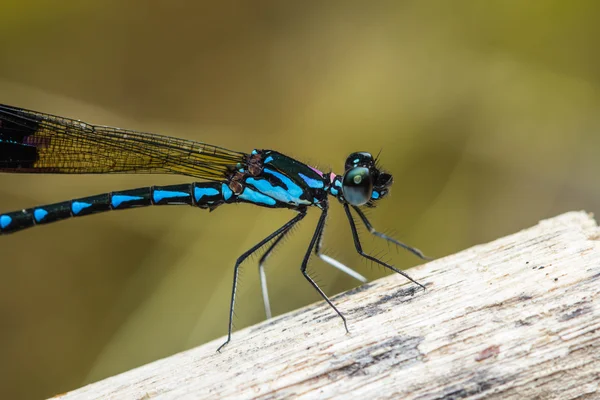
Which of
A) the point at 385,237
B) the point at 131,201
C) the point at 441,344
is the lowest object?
the point at 441,344

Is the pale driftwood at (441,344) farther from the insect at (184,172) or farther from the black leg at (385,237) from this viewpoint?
the black leg at (385,237)

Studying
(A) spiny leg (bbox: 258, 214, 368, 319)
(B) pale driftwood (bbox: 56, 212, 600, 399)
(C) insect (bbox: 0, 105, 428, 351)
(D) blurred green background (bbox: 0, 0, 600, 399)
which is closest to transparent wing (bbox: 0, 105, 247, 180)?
(C) insect (bbox: 0, 105, 428, 351)

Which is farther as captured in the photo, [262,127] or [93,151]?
[262,127]

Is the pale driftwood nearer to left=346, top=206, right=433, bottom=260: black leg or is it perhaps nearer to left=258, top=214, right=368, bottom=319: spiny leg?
left=346, top=206, right=433, bottom=260: black leg

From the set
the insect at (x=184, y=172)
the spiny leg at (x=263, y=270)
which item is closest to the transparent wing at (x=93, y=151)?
the insect at (x=184, y=172)

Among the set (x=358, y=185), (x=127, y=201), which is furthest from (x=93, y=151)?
(x=358, y=185)

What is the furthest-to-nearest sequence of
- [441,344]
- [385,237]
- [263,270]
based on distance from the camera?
[263,270] < [385,237] < [441,344]

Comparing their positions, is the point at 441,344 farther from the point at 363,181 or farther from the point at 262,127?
the point at 262,127

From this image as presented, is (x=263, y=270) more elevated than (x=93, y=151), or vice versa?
(x=93, y=151)
